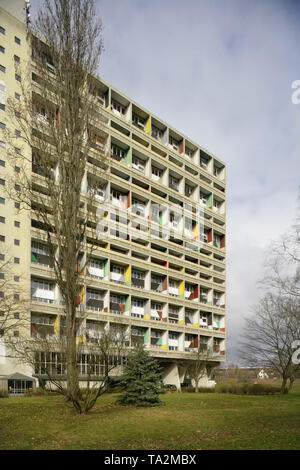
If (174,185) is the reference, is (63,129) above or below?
below

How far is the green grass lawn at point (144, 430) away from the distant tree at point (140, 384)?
2.18 meters

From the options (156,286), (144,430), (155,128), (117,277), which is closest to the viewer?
(144,430)

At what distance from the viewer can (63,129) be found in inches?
739

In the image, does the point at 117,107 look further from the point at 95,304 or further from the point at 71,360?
the point at 71,360

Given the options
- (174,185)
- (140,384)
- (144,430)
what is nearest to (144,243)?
(174,185)

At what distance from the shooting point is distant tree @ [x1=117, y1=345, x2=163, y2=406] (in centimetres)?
2070

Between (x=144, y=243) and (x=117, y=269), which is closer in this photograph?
(x=117, y=269)

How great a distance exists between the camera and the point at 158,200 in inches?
2243

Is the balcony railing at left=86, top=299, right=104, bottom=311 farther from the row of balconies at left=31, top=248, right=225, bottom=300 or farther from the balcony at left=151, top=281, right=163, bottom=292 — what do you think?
the balcony at left=151, top=281, right=163, bottom=292

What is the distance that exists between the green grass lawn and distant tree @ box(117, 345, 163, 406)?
7.16 feet

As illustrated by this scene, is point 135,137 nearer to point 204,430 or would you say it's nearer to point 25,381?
point 25,381

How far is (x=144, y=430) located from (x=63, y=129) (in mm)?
12326

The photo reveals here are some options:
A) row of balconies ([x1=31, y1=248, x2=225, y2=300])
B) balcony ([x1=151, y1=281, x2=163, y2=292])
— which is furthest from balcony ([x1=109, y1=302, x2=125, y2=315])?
balcony ([x1=151, y1=281, x2=163, y2=292])

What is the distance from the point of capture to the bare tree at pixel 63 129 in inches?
709
